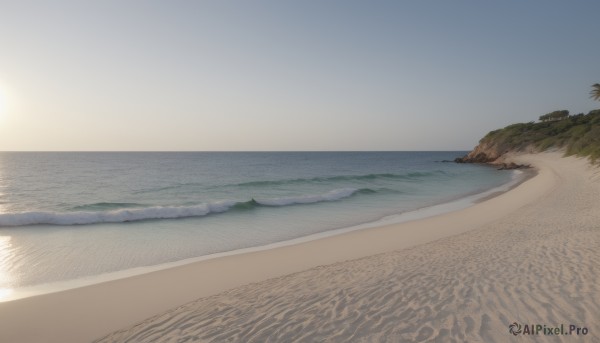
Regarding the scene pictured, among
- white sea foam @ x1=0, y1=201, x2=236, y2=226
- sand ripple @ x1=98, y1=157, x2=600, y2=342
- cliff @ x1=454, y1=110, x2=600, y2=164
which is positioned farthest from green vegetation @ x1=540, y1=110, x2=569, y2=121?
white sea foam @ x1=0, y1=201, x2=236, y2=226

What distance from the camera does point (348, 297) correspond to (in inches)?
241

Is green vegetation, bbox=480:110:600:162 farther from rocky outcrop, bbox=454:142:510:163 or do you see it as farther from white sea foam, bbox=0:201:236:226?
white sea foam, bbox=0:201:236:226

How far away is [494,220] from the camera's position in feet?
46.8

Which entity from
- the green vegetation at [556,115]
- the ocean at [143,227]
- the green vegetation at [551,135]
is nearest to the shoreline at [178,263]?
the ocean at [143,227]

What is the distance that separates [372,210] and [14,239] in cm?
1800

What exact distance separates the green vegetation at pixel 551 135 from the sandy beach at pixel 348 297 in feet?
160

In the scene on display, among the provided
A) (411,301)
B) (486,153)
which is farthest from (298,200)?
(486,153)

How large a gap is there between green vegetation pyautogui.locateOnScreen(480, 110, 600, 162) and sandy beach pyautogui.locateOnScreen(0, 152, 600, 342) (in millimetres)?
48662

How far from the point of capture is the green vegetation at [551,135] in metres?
48.9

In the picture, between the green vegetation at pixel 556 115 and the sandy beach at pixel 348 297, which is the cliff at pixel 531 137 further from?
the sandy beach at pixel 348 297

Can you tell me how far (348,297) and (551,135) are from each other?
79.0 m

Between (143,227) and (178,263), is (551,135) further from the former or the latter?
(178,263)

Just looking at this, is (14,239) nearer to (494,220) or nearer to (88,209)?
(88,209)

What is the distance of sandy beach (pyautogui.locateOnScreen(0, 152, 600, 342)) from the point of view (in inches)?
194
